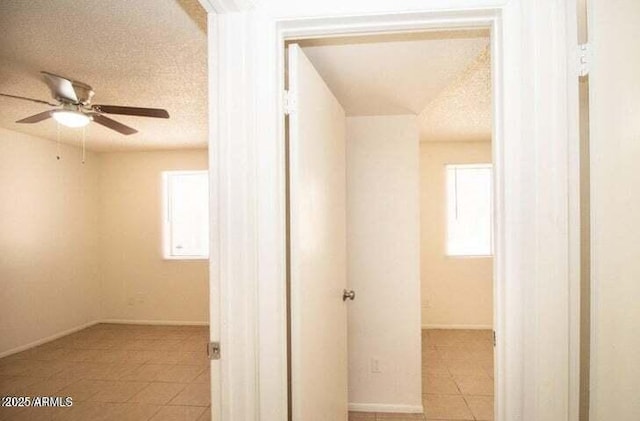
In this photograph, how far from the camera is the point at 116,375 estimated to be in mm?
3379

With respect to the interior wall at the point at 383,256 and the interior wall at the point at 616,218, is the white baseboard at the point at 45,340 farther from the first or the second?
the interior wall at the point at 616,218

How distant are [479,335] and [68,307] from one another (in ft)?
17.1

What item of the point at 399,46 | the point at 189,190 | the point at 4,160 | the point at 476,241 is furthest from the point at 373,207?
the point at 4,160

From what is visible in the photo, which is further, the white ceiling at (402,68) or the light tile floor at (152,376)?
the light tile floor at (152,376)

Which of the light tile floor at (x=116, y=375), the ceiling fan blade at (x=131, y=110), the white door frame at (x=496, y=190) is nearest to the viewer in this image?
the white door frame at (x=496, y=190)

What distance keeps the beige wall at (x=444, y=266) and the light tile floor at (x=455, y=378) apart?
20cm

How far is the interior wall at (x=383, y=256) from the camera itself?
2.70m

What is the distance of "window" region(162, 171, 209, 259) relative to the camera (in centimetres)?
502

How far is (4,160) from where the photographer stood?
12.5 ft

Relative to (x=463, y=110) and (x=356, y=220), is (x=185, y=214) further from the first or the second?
(x=463, y=110)

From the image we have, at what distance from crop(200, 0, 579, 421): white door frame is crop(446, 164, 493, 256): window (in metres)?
3.75

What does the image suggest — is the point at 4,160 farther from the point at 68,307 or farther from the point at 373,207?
the point at 373,207

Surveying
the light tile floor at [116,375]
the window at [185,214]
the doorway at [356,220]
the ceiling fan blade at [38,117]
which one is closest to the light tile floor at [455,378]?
the doorway at [356,220]

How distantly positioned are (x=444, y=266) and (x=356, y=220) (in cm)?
240
